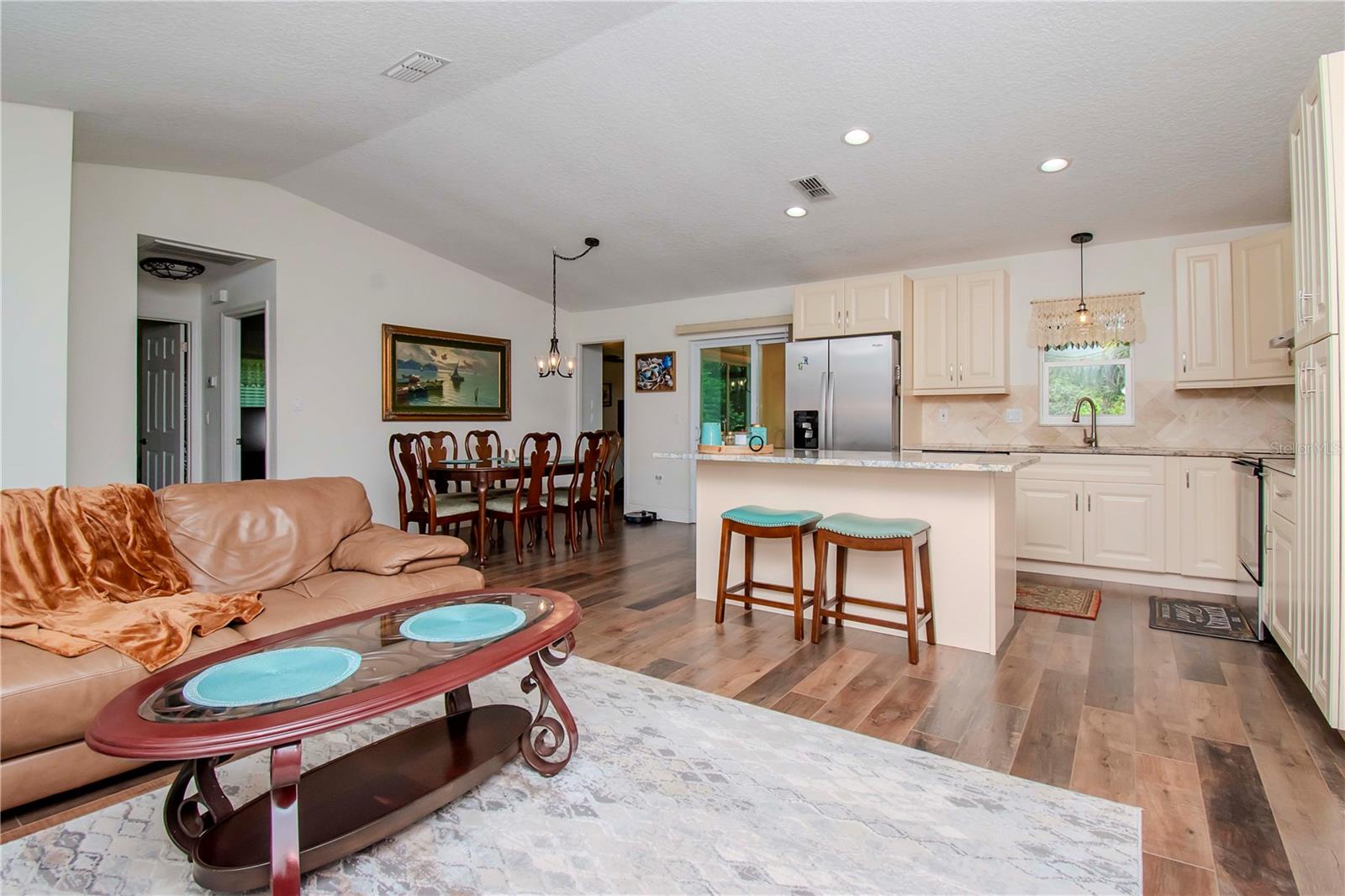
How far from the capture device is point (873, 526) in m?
3.01

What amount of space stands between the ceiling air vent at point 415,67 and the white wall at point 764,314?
3719mm

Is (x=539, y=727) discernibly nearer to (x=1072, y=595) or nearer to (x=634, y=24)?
(x=634, y=24)

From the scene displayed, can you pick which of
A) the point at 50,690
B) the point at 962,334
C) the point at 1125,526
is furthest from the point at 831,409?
the point at 50,690

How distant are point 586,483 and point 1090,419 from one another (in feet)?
13.5

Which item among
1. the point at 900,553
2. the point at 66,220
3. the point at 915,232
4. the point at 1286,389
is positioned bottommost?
the point at 900,553

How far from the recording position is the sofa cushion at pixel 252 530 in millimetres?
2613

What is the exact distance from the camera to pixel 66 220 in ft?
11.8

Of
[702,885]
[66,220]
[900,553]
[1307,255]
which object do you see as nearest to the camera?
[702,885]

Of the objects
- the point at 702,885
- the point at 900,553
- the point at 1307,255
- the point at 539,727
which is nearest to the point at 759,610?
the point at 900,553

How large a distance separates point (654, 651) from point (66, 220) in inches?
160

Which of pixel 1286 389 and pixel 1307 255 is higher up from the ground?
pixel 1307 255

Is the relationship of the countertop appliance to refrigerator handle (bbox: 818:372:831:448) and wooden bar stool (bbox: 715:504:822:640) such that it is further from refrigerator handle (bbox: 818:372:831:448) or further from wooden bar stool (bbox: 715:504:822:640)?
refrigerator handle (bbox: 818:372:831:448)

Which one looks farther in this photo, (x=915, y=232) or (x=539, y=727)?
(x=915, y=232)

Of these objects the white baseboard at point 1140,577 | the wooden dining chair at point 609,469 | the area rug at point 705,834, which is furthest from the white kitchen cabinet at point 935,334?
the area rug at point 705,834
